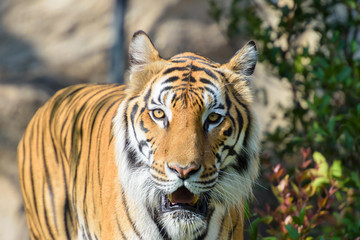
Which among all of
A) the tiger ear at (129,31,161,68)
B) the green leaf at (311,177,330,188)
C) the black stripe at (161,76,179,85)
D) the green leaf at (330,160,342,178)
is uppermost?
the tiger ear at (129,31,161,68)

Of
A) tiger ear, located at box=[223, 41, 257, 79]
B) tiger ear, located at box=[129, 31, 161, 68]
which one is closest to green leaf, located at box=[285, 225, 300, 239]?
tiger ear, located at box=[223, 41, 257, 79]

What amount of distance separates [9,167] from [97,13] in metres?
2.03

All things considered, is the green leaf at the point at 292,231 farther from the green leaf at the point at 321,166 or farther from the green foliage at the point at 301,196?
the green leaf at the point at 321,166

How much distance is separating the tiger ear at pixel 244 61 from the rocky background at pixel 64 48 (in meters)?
2.75

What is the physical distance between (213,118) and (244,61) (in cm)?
39

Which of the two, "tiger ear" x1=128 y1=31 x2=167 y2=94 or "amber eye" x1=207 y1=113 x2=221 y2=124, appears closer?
"amber eye" x1=207 y1=113 x2=221 y2=124

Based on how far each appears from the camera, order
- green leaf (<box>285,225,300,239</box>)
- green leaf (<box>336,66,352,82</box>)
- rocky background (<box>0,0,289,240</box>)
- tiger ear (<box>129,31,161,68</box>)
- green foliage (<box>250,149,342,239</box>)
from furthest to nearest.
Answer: rocky background (<box>0,0,289,240</box>)
green leaf (<box>336,66,352,82</box>)
green foliage (<box>250,149,342,239</box>)
green leaf (<box>285,225,300,239</box>)
tiger ear (<box>129,31,161,68</box>)

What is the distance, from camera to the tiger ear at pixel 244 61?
2.46 m

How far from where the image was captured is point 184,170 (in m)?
2.04

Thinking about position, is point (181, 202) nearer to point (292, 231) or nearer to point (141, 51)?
point (141, 51)

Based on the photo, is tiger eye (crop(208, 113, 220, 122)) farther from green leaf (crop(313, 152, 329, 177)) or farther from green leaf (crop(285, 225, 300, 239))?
green leaf (crop(313, 152, 329, 177))

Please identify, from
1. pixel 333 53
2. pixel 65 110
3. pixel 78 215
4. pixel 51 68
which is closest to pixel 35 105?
pixel 51 68

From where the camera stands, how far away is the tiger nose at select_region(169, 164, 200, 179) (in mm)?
2043

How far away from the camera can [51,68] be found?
580 cm
